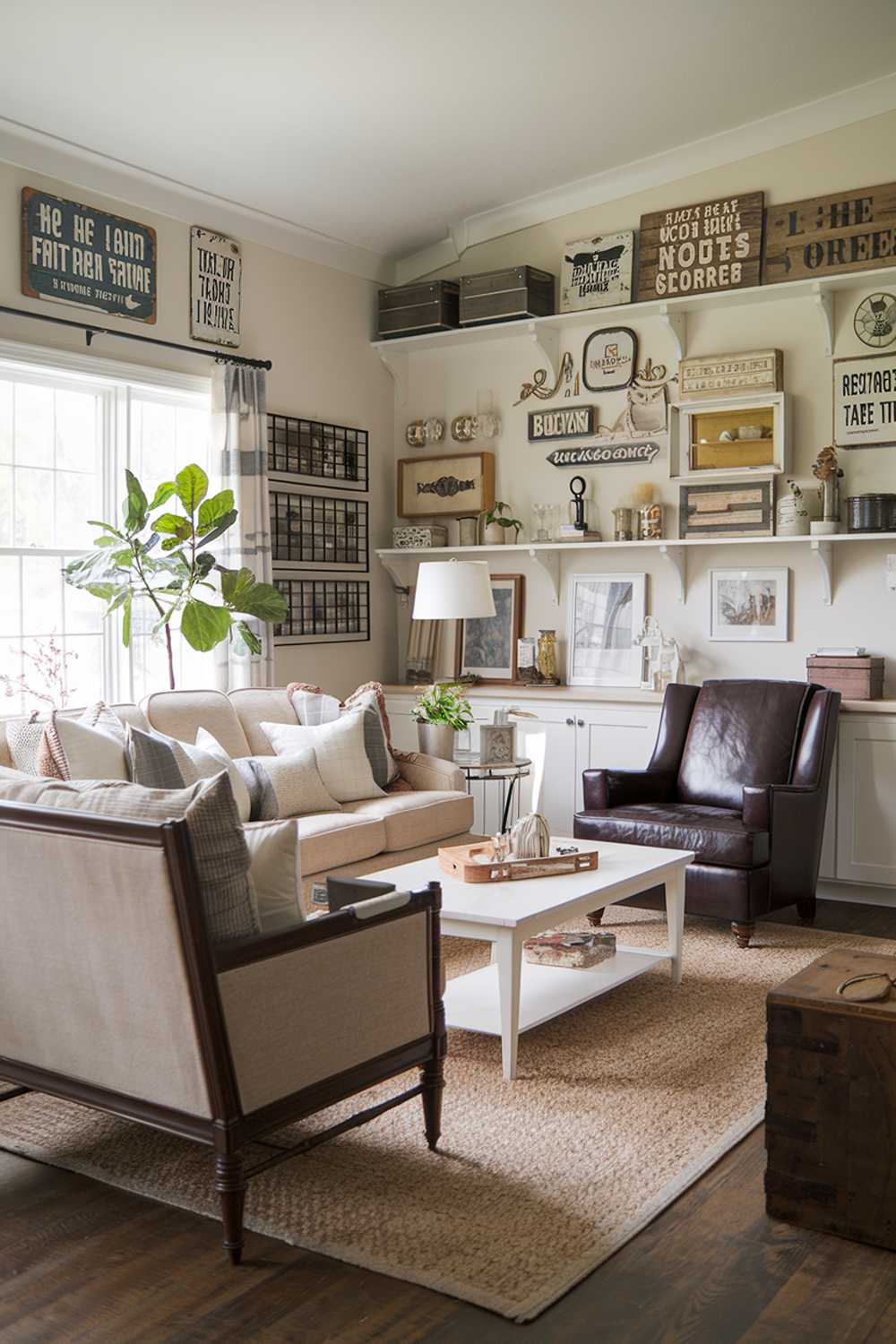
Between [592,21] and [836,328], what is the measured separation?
6.03ft

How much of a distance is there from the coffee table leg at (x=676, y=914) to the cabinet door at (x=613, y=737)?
1.63m

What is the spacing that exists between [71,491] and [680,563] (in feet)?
9.18

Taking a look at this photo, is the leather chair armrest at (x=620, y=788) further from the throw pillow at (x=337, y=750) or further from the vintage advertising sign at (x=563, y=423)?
the vintage advertising sign at (x=563, y=423)

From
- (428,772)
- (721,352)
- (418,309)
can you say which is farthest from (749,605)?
(418,309)

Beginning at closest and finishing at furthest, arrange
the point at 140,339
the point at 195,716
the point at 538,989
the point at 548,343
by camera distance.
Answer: the point at 538,989 → the point at 195,716 → the point at 140,339 → the point at 548,343

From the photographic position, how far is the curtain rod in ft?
16.0

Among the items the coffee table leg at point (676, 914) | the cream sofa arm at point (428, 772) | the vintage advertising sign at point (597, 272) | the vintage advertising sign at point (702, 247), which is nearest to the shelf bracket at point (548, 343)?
the vintage advertising sign at point (597, 272)

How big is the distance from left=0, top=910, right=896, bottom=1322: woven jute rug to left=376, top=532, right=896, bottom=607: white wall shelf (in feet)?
7.81

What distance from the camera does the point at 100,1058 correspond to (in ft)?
8.38

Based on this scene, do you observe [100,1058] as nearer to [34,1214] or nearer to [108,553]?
[34,1214]

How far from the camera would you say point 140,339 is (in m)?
5.36

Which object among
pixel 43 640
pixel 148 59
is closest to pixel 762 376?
pixel 148 59

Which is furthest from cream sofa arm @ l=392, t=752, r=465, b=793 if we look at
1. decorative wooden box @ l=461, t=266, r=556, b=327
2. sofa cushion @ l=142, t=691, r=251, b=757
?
decorative wooden box @ l=461, t=266, r=556, b=327

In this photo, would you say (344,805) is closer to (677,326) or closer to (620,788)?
(620,788)
